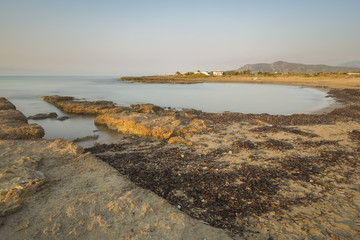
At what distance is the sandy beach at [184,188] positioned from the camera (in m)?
3.28

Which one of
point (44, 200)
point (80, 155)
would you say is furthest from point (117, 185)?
point (80, 155)

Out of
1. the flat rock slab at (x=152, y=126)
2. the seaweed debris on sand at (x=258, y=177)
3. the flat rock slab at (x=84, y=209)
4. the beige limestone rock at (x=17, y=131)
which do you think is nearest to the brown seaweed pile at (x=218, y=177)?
the seaweed debris on sand at (x=258, y=177)

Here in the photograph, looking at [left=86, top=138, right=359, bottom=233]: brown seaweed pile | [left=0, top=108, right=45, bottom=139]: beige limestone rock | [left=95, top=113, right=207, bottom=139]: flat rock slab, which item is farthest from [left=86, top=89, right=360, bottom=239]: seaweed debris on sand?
[left=0, top=108, right=45, bottom=139]: beige limestone rock

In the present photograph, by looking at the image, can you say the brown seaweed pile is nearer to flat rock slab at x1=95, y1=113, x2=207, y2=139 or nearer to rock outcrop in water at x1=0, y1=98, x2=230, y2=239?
rock outcrop in water at x1=0, y1=98, x2=230, y2=239

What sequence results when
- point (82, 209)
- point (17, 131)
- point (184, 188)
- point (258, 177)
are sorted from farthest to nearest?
point (17, 131) → point (258, 177) → point (184, 188) → point (82, 209)

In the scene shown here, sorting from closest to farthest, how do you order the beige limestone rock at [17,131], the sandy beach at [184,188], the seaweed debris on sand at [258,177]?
the sandy beach at [184,188]
the seaweed debris on sand at [258,177]
the beige limestone rock at [17,131]

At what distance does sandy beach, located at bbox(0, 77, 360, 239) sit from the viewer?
328cm

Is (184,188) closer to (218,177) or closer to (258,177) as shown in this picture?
(218,177)

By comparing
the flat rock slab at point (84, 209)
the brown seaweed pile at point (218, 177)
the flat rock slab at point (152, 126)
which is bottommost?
the brown seaweed pile at point (218, 177)

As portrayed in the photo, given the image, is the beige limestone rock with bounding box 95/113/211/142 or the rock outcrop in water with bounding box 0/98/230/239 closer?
the rock outcrop in water with bounding box 0/98/230/239

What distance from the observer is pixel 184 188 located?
4840 mm

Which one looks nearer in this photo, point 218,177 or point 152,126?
point 218,177

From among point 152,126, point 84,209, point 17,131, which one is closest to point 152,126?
point 152,126

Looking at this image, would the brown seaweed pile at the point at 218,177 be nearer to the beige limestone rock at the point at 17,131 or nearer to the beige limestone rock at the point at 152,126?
the beige limestone rock at the point at 152,126
